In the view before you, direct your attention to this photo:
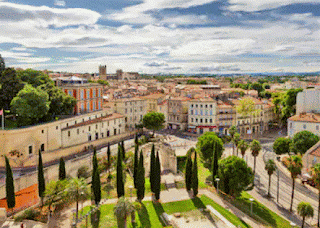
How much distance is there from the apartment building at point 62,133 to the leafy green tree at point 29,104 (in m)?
2.09

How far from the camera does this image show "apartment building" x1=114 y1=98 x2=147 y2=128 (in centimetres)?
7281

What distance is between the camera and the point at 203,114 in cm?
7725

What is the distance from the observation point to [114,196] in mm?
38531

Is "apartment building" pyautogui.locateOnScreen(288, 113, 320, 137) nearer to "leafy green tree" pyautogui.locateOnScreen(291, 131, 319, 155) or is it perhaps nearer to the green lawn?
"leafy green tree" pyautogui.locateOnScreen(291, 131, 319, 155)

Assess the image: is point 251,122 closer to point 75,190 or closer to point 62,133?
point 62,133

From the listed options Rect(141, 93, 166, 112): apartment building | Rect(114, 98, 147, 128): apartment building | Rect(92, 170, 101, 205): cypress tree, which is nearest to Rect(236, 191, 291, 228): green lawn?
Rect(92, 170, 101, 205): cypress tree

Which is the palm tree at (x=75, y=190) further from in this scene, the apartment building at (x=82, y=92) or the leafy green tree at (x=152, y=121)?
the leafy green tree at (x=152, y=121)

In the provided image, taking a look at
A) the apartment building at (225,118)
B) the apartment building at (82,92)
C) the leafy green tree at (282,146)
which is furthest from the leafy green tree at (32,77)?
the leafy green tree at (282,146)

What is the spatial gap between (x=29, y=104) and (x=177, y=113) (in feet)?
140

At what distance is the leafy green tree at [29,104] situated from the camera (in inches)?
1757

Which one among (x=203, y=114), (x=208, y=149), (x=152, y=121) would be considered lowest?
(x=208, y=149)

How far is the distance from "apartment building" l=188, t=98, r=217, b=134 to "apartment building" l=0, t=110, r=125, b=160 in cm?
2057

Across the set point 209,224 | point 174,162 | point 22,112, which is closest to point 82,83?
point 22,112

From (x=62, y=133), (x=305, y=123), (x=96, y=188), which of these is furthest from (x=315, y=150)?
(x=62, y=133)
